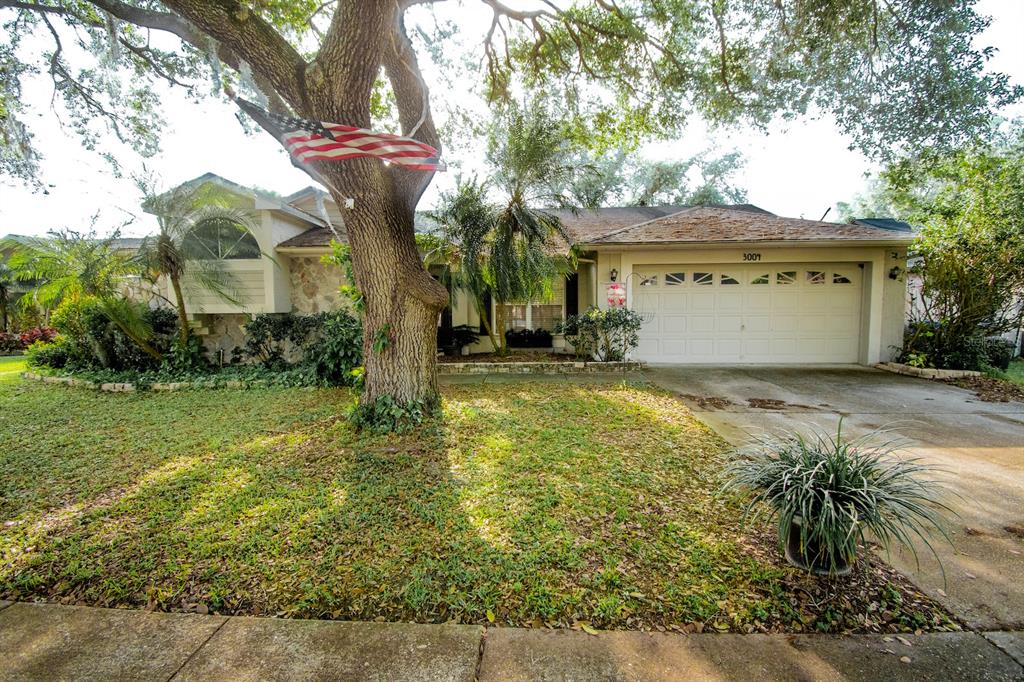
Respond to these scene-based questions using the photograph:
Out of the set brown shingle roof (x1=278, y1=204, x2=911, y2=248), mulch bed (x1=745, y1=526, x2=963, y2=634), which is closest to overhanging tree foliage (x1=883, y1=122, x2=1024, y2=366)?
brown shingle roof (x1=278, y1=204, x2=911, y2=248)

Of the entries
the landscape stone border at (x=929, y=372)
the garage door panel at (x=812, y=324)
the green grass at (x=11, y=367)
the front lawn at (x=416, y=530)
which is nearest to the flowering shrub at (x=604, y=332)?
the front lawn at (x=416, y=530)

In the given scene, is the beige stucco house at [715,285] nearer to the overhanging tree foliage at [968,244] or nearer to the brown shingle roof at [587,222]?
the brown shingle roof at [587,222]

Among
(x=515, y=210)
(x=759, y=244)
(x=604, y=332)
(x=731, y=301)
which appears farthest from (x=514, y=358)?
(x=759, y=244)

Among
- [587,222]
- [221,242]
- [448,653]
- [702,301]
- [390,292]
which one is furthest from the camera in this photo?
[587,222]

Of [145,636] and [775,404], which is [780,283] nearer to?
[775,404]

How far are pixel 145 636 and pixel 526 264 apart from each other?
7117 mm

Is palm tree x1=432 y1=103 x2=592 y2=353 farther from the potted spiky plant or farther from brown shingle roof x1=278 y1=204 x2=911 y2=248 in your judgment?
the potted spiky plant

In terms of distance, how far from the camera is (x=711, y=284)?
9930mm

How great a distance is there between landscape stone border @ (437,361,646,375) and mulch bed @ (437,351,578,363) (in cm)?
25

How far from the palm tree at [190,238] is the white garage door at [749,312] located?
28.1ft

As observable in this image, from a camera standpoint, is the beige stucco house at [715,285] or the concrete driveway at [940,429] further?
the beige stucco house at [715,285]

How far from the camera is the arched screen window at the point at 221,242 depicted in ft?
27.3

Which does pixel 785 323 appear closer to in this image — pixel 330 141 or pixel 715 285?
pixel 715 285

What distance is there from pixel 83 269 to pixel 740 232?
41.8 feet
